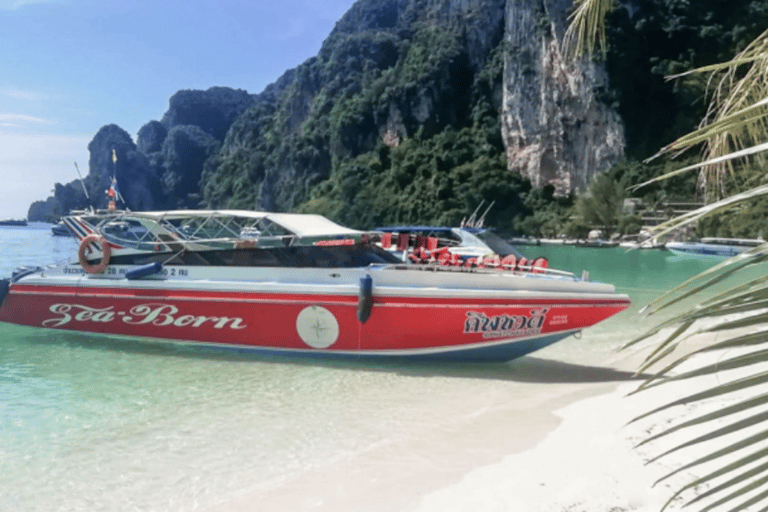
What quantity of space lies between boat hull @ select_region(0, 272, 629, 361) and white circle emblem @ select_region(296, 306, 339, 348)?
0.01 m

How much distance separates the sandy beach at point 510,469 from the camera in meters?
4.31

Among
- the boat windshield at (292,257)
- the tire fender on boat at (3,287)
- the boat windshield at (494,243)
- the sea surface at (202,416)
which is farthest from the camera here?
the boat windshield at (494,243)

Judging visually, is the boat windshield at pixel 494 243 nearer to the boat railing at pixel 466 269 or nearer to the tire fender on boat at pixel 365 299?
the boat railing at pixel 466 269

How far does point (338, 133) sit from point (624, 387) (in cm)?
11230

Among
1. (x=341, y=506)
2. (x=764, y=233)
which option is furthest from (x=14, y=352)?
(x=764, y=233)

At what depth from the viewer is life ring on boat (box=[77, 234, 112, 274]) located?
34.2ft

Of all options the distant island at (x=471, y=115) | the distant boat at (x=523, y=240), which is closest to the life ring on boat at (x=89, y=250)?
the distant island at (x=471, y=115)

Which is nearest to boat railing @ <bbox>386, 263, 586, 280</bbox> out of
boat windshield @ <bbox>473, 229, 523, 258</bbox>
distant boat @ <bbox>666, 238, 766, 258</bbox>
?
boat windshield @ <bbox>473, 229, 523, 258</bbox>

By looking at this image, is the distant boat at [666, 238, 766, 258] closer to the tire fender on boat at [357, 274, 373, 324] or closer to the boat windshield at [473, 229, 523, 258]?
the boat windshield at [473, 229, 523, 258]

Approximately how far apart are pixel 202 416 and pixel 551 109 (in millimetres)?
84276

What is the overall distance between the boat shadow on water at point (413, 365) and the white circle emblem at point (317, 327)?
0.32m

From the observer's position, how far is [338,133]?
117m

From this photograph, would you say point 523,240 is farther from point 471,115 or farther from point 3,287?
point 3,287

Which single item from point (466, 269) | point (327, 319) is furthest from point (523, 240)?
point (327, 319)
